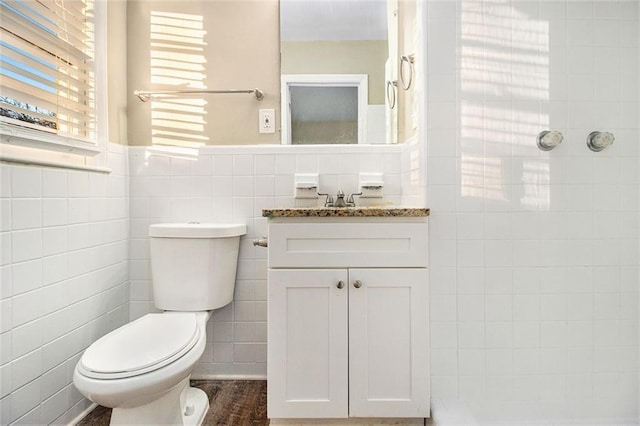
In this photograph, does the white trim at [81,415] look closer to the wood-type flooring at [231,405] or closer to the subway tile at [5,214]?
the wood-type flooring at [231,405]

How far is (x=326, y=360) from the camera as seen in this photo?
3.67 ft

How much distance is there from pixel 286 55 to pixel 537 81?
1140 mm

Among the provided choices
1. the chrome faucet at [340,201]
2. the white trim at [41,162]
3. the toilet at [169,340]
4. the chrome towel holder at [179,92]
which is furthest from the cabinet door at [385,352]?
the white trim at [41,162]

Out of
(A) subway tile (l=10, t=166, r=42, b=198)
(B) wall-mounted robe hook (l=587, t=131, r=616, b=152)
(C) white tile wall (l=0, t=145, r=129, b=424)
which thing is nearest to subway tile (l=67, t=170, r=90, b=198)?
(C) white tile wall (l=0, t=145, r=129, b=424)

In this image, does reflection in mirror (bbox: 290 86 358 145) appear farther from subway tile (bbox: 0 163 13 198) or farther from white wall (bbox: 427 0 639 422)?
subway tile (bbox: 0 163 13 198)

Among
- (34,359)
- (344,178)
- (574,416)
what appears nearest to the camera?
(34,359)

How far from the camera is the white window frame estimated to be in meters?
1.01

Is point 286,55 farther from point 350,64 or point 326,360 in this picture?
point 326,360

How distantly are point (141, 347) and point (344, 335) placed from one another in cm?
69

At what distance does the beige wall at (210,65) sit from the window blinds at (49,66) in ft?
0.78

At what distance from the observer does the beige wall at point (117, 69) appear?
1.49m

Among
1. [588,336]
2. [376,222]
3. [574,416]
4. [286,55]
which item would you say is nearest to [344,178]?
[376,222]

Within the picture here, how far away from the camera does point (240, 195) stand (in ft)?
5.20

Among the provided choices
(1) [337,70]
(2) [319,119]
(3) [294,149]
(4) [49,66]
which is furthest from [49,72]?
(1) [337,70]
